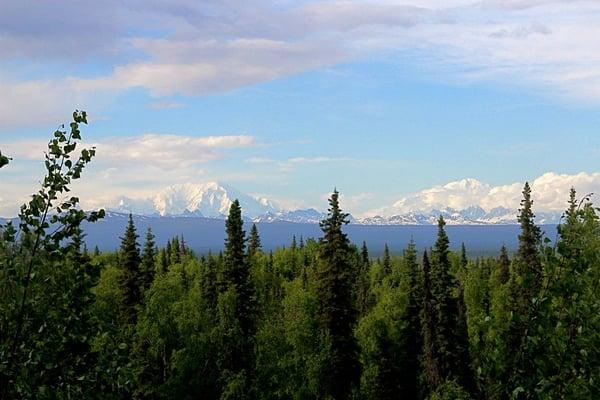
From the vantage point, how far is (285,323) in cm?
5506

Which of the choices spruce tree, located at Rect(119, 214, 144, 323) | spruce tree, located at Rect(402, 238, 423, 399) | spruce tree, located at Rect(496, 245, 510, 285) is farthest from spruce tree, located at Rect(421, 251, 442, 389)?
spruce tree, located at Rect(496, 245, 510, 285)

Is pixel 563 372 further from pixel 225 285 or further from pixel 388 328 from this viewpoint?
pixel 388 328

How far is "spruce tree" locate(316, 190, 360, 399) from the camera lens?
44594mm

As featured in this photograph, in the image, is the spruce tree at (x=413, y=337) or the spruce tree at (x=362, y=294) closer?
the spruce tree at (x=413, y=337)

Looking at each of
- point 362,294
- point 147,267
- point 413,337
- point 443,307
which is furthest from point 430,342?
point 362,294

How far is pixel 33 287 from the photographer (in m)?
8.34

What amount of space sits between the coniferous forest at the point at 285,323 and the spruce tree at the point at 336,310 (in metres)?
0.09

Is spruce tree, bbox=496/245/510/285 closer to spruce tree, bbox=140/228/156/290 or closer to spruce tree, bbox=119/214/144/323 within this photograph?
spruce tree, bbox=140/228/156/290

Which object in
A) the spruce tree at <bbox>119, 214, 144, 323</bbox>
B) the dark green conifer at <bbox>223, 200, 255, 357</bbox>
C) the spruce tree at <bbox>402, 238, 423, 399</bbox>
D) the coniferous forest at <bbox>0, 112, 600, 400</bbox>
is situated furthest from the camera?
the spruce tree at <bbox>402, 238, 423, 399</bbox>

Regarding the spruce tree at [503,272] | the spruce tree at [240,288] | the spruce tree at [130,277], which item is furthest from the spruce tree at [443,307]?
the spruce tree at [503,272]

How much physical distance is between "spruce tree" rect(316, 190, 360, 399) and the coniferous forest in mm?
86

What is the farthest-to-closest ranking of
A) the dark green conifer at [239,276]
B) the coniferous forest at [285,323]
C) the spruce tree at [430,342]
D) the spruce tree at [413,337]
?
the spruce tree at [413,337] → the spruce tree at [430,342] → the dark green conifer at [239,276] → the coniferous forest at [285,323]

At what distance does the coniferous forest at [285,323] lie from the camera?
27.0ft

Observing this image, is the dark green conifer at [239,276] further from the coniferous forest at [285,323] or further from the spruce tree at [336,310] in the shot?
the spruce tree at [336,310]
